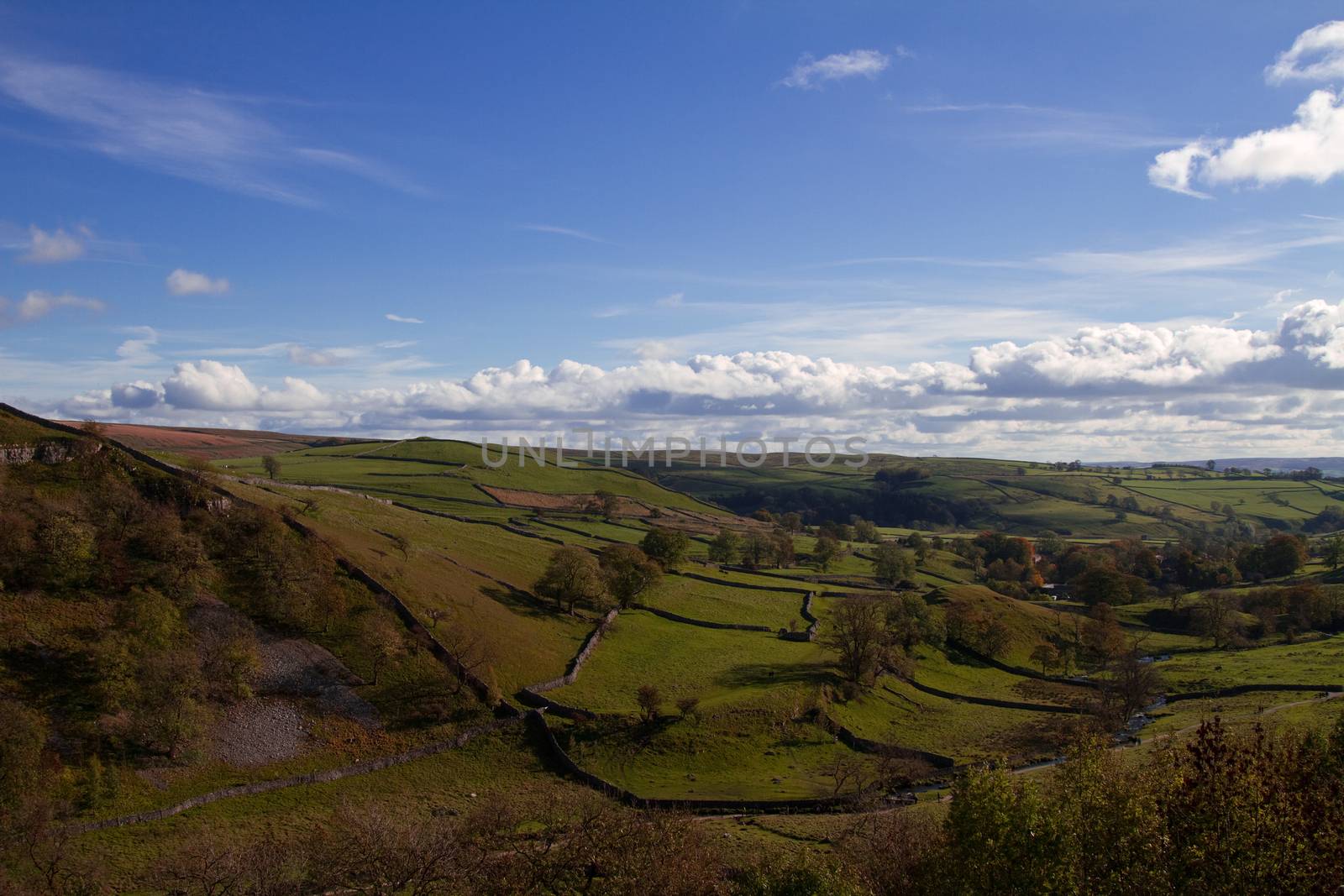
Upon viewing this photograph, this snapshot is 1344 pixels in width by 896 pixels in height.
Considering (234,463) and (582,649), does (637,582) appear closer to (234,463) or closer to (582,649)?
(582,649)

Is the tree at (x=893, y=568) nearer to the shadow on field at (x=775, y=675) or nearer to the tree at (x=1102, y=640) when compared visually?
the tree at (x=1102, y=640)

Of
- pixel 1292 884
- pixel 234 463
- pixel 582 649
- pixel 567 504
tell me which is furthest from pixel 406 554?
pixel 234 463

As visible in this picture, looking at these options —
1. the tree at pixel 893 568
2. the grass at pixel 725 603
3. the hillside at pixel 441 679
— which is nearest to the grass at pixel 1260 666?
the hillside at pixel 441 679

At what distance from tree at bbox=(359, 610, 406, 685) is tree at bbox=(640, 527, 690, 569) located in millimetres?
52057

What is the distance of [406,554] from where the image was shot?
3425 inches

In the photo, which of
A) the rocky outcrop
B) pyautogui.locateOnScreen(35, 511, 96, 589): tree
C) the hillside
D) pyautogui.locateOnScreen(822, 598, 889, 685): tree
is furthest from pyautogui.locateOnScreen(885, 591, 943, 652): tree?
the rocky outcrop

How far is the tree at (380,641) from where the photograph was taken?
216 feet

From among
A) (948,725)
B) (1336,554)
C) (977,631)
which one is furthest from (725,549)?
(1336,554)

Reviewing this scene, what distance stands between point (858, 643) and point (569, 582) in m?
32.7

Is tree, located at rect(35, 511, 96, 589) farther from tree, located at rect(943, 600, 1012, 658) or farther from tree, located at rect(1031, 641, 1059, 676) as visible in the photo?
tree, located at rect(1031, 641, 1059, 676)

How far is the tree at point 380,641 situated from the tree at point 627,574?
101 feet

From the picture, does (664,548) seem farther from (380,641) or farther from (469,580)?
(380,641)

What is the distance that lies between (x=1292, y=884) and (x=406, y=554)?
79.1m

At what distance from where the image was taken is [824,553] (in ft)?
494
